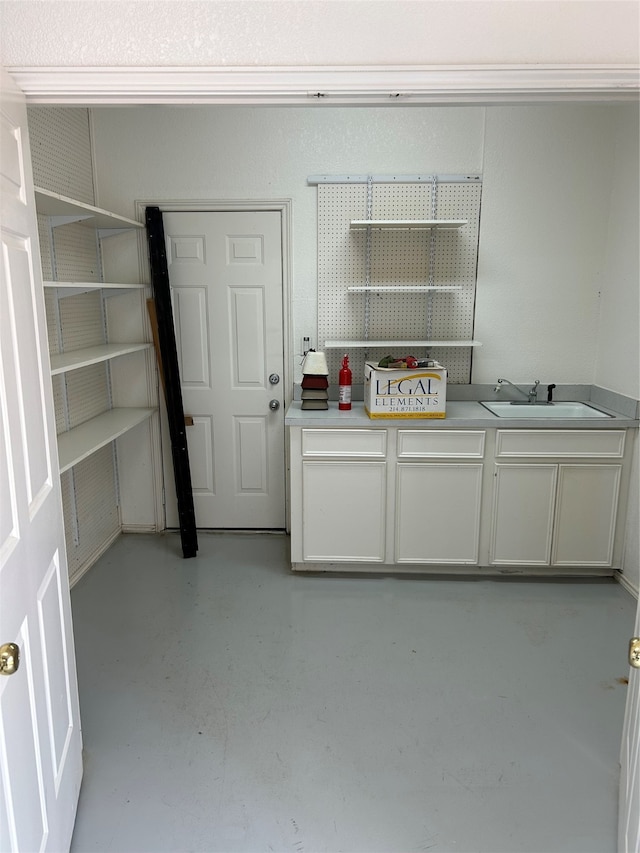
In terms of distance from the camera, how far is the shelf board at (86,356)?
262 centimetres

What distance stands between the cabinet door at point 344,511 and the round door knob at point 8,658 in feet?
7.18

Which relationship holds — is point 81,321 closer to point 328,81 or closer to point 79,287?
point 79,287

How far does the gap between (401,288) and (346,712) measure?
2239mm

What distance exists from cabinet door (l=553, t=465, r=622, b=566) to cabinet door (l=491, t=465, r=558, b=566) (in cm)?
6

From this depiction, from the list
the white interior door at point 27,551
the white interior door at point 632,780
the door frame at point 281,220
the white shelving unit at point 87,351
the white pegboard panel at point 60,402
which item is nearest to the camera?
the white interior door at point 27,551

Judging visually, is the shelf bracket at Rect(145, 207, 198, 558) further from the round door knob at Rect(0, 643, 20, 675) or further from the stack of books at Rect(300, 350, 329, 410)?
the round door knob at Rect(0, 643, 20, 675)

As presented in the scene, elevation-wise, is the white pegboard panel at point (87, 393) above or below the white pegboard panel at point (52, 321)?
below

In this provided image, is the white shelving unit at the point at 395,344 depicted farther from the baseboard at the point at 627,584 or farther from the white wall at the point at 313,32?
the white wall at the point at 313,32

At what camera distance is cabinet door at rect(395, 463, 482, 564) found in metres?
3.27

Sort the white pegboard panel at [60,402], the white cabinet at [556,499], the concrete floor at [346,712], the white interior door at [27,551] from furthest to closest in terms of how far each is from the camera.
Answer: the white cabinet at [556,499] < the white pegboard panel at [60,402] < the concrete floor at [346,712] < the white interior door at [27,551]

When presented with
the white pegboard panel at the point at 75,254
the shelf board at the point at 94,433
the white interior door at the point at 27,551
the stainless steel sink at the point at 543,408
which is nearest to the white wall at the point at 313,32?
the white interior door at the point at 27,551

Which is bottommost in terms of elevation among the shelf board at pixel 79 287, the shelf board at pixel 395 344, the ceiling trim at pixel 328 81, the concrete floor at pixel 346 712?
the concrete floor at pixel 346 712

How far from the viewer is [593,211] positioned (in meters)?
3.53

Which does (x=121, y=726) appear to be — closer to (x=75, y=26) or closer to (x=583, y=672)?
(x=583, y=672)
